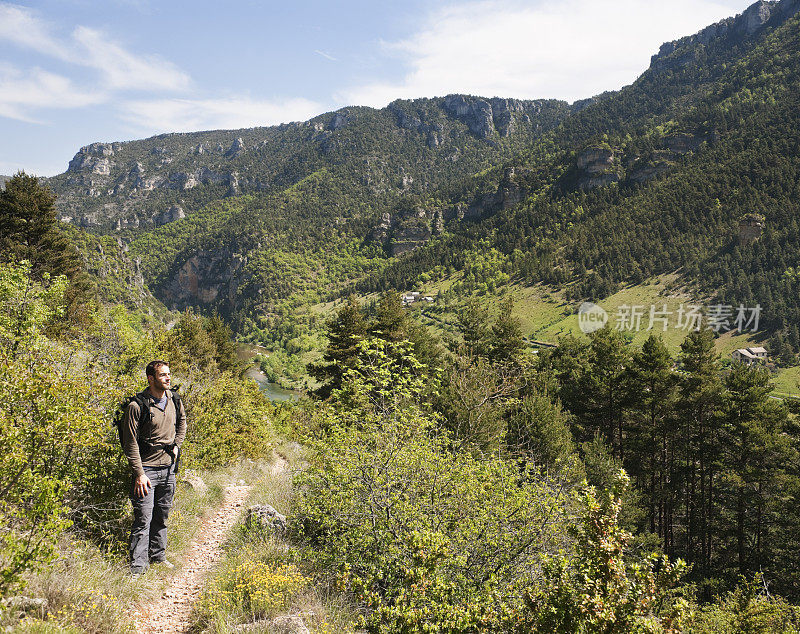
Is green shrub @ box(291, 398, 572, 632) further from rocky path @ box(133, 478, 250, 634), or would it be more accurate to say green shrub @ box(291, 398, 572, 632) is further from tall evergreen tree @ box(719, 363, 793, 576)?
tall evergreen tree @ box(719, 363, 793, 576)

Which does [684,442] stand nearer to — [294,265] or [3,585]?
[3,585]

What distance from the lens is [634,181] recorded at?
156500 mm

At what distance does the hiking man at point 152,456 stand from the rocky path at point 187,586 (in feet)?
1.44

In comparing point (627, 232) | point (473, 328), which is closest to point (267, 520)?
point (473, 328)

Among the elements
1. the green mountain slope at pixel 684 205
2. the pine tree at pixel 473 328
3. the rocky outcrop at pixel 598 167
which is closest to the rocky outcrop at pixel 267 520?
the pine tree at pixel 473 328

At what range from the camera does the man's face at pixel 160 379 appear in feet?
16.9

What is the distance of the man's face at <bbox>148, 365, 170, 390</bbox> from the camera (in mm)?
5152

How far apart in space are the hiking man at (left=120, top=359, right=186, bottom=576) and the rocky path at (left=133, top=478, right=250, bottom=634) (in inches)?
17.2

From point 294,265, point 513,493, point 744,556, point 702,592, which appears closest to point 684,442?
point 744,556

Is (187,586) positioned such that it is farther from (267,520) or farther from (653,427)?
(653,427)

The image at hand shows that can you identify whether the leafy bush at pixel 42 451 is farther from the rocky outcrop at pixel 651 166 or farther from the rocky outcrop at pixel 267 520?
the rocky outcrop at pixel 651 166

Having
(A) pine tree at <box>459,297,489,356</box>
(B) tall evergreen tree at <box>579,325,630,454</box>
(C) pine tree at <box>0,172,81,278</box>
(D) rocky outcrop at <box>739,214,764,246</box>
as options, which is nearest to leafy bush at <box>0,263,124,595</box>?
(C) pine tree at <box>0,172,81,278</box>

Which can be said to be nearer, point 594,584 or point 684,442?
point 594,584

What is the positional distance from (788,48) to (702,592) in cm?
23878
